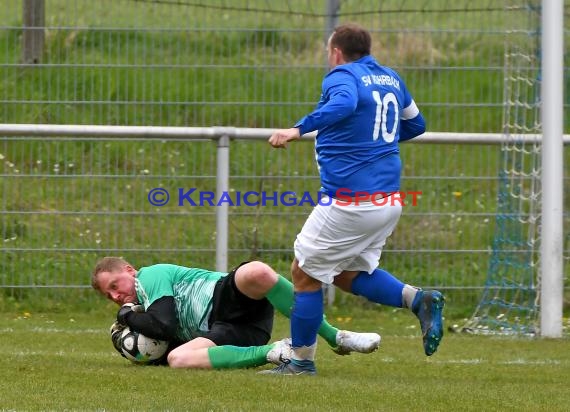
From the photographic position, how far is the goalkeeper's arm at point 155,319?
24.0ft

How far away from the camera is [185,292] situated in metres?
7.56

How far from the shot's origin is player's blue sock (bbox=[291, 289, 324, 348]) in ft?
23.2

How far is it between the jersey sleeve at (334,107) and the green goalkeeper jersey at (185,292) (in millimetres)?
1320

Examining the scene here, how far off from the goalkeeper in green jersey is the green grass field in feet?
0.54

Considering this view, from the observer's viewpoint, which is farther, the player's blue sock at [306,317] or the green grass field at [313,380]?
the player's blue sock at [306,317]

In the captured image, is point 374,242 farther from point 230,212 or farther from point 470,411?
point 230,212

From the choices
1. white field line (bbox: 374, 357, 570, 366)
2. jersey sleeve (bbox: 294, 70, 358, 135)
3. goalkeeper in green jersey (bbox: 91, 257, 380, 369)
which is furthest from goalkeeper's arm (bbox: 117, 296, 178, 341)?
white field line (bbox: 374, 357, 570, 366)

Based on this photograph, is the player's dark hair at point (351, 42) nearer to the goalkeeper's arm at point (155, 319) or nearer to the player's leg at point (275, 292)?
the player's leg at point (275, 292)

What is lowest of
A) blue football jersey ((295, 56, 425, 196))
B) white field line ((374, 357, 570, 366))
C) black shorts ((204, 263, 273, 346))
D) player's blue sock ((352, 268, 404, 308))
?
white field line ((374, 357, 570, 366))

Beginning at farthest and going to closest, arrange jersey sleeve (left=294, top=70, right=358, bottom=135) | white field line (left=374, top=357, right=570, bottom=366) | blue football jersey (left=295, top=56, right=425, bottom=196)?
white field line (left=374, top=357, right=570, bottom=366) → blue football jersey (left=295, top=56, right=425, bottom=196) → jersey sleeve (left=294, top=70, right=358, bottom=135)

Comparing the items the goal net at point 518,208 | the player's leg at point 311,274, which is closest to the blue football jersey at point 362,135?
the player's leg at point 311,274

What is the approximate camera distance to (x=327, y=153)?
23.1 feet

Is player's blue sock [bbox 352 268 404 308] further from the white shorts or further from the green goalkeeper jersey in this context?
the green goalkeeper jersey

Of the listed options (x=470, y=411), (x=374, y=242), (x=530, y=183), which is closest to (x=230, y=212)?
(x=530, y=183)
